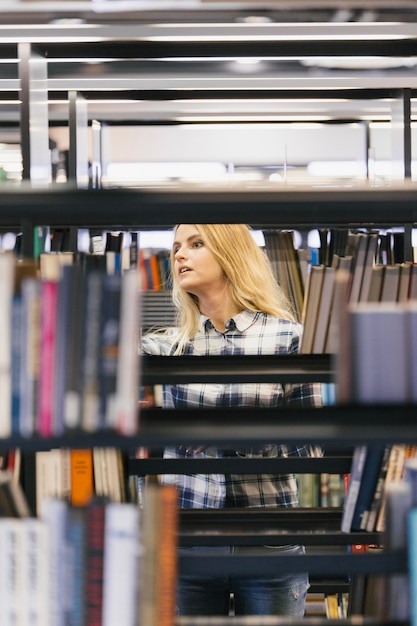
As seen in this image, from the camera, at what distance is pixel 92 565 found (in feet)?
A: 4.67

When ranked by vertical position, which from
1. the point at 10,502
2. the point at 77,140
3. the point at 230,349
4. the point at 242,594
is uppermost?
the point at 77,140

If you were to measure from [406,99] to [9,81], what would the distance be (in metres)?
1.94

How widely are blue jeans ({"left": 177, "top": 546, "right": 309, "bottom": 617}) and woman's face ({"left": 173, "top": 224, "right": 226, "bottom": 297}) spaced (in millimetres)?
736

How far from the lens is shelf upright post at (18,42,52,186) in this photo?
2.44m

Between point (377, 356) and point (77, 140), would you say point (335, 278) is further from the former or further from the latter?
point (77, 140)

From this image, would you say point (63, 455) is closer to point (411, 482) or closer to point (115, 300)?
point (115, 300)

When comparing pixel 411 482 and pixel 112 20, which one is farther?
pixel 112 20

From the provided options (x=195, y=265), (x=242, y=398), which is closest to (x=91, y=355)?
(x=242, y=398)

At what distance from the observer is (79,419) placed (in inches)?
55.6

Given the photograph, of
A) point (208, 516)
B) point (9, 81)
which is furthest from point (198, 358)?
point (9, 81)

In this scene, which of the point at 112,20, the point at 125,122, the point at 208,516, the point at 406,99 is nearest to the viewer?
the point at 208,516

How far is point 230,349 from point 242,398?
16 cm

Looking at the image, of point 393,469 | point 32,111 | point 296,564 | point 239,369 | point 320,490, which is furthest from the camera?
point 320,490

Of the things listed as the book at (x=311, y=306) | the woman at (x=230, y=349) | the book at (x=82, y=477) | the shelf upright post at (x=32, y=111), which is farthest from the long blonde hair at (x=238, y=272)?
the book at (x=82, y=477)
